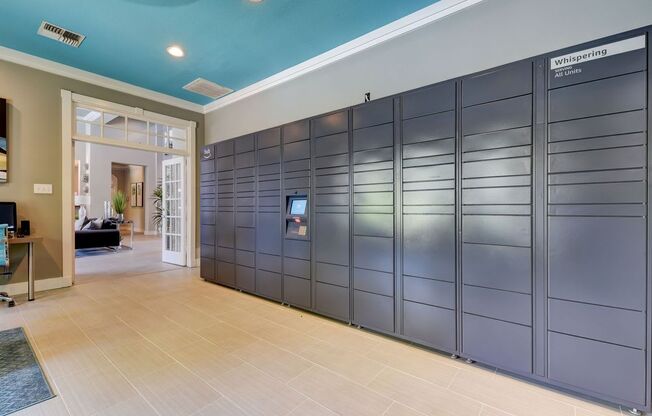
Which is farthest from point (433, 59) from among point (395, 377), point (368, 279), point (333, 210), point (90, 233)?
point (90, 233)

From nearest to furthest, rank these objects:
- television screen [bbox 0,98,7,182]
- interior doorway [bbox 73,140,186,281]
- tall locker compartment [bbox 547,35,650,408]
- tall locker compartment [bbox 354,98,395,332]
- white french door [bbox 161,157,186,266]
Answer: tall locker compartment [bbox 547,35,650,408] < tall locker compartment [bbox 354,98,395,332] < television screen [bbox 0,98,7,182] < white french door [bbox 161,157,186,266] < interior doorway [bbox 73,140,186,281]

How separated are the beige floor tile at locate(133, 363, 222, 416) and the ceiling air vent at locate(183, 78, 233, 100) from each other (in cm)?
396

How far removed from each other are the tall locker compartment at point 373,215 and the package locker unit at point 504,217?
11 millimetres

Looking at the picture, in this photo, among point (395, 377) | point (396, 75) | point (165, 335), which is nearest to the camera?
point (395, 377)

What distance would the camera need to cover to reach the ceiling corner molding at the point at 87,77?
3.66 meters

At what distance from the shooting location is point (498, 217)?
6.64 feet

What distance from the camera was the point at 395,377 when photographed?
197 centimetres

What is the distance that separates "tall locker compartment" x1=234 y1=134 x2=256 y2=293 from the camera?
3729 millimetres

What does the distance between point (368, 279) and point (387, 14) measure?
8.48ft

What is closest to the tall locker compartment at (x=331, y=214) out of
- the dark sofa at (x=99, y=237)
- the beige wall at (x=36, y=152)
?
the beige wall at (x=36, y=152)

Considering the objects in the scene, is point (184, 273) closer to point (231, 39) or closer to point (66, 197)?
point (66, 197)

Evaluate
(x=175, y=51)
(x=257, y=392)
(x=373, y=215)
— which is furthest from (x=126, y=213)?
(x=257, y=392)

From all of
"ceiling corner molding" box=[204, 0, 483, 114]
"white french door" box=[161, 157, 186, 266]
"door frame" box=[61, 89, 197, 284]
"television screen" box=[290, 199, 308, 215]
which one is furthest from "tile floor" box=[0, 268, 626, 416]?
"ceiling corner molding" box=[204, 0, 483, 114]

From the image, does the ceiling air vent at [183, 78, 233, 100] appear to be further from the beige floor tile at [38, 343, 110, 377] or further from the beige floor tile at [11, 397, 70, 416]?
the beige floor tile at [11, 397, 70, 416]
